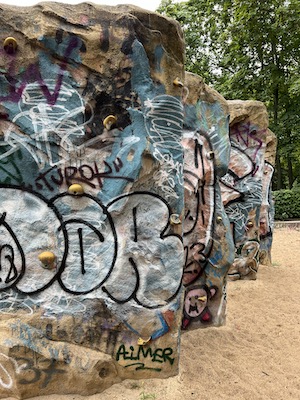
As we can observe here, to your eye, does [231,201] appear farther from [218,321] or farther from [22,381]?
[22,381]

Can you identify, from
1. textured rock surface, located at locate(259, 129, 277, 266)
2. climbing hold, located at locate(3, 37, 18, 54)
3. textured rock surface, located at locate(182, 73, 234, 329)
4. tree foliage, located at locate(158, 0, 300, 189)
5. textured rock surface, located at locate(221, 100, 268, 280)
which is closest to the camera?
climbing hold, located at locate(3, 37, 18, 54)

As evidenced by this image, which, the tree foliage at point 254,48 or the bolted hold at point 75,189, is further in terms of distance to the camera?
the tree foliage at point 254,48

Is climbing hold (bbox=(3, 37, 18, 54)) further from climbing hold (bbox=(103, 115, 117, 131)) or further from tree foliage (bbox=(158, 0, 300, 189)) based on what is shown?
tree foliage (bbox=(158, 0, 300, 189))

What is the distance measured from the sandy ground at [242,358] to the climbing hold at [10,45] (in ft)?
8.20

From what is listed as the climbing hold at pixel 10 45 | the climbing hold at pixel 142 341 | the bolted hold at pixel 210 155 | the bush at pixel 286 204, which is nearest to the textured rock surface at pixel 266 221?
the bolted hold at pixel 210 155

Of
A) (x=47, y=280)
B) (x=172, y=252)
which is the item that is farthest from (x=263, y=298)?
(x=47, y=280)

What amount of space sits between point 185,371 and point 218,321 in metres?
1.28

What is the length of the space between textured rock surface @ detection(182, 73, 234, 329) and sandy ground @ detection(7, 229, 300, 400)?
1.07 feet

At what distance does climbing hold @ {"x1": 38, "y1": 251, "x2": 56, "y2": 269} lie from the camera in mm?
2971

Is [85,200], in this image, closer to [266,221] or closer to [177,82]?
[177,82]

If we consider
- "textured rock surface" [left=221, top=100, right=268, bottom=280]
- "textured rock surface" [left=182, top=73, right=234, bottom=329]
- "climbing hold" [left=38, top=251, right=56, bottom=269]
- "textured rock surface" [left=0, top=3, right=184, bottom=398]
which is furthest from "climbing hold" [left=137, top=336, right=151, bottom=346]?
"textured rock surface" [left=221, top=100, right=268, bottom=280]

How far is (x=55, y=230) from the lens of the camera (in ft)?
9.95

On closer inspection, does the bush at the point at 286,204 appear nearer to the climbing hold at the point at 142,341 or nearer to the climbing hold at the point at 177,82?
the climbing hold at the point at 177,82

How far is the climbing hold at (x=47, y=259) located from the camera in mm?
2971
